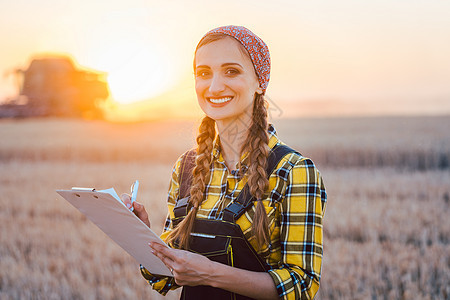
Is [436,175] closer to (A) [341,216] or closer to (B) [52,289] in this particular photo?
(A) [341,216]

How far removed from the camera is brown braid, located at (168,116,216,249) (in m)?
1.95

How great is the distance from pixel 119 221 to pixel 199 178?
412 mm

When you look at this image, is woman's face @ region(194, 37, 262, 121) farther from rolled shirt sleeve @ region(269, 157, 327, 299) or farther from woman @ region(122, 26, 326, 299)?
rolled shirt sleeve @ region(269, 157, 327, 299)

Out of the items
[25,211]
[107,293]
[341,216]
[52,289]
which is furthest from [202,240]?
[25,211]

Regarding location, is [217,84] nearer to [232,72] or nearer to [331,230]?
[232,72]

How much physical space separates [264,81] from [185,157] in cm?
53

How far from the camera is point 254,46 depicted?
1.92 metres

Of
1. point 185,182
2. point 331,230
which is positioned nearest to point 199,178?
point 185,182

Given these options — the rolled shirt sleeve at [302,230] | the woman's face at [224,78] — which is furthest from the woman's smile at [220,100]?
the rolled shirt sleeve at [302,230]

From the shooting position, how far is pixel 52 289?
4.69 m

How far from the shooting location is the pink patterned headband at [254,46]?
6.24ft

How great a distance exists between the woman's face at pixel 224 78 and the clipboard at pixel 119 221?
567 mm

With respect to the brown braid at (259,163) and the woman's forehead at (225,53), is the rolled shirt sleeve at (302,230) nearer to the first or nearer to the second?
the brown braid at (259,163)

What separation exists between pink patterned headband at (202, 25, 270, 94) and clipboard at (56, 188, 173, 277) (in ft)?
2.53
